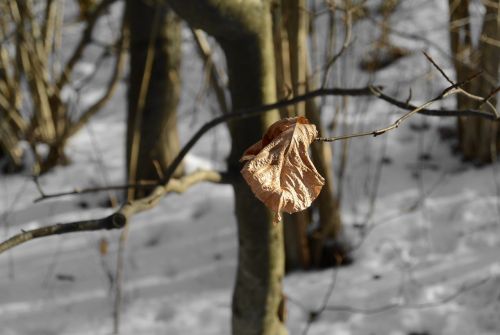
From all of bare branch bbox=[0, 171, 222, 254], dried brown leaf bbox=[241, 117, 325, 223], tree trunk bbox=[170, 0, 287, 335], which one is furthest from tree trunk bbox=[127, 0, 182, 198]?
dried brown leaf bbox=[241, 117, 325, 223]

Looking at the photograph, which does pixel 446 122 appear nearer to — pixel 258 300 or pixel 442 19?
pixel 442 19

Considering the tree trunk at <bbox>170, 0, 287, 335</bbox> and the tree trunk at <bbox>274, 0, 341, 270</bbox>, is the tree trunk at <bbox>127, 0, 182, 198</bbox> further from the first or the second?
the tree trunk at <bbox>170, 0, 287, 335</bbox>

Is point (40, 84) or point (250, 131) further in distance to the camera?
point (40, 84)

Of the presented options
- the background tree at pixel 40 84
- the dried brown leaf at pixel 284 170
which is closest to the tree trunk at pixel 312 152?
the dried brown leaf at pixel 284 170

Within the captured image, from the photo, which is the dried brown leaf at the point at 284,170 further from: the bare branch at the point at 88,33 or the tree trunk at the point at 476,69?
the bare branch at the point at 88,33

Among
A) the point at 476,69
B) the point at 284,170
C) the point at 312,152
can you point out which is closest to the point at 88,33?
the point at 312,152

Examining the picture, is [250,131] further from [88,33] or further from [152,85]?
[88,33]
